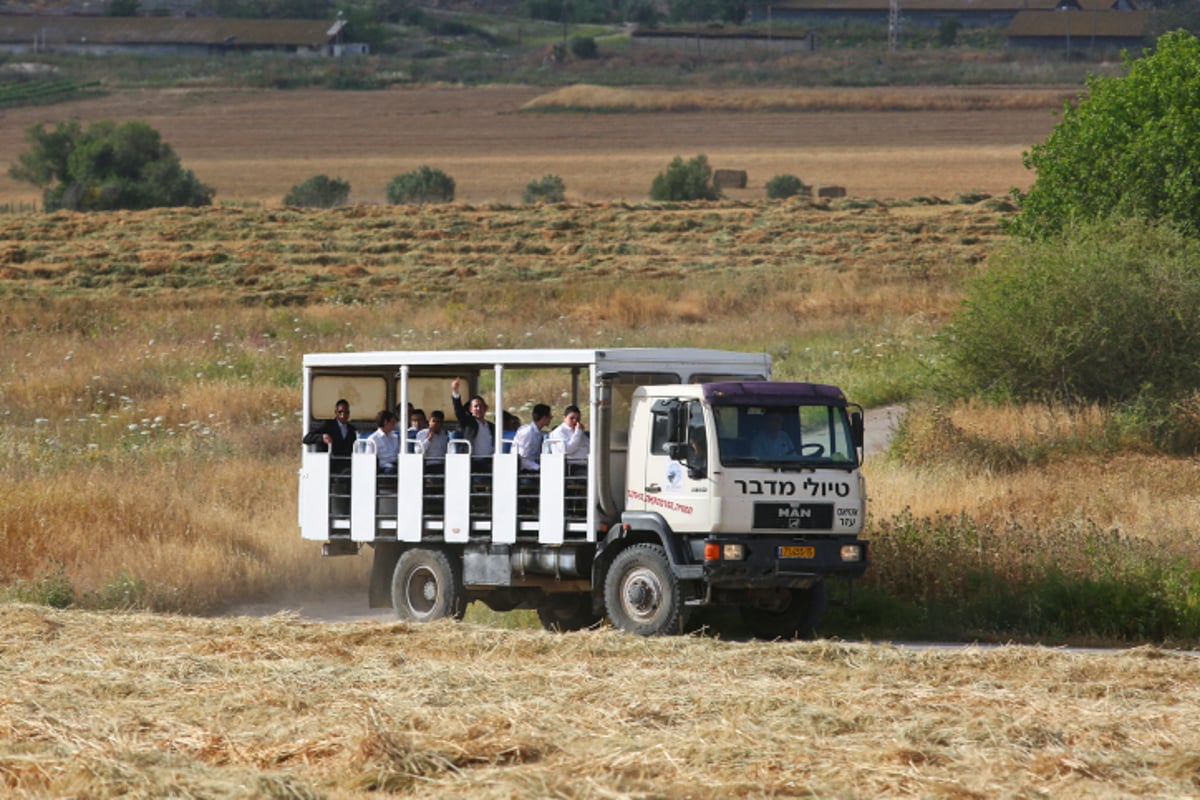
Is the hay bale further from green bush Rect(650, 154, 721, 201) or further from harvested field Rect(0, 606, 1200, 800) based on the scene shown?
harvested field Rect(0, 606, 1200, 800)

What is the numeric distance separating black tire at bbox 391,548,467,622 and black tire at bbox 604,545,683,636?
2.07m

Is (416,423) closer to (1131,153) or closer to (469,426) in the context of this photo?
(469,426)

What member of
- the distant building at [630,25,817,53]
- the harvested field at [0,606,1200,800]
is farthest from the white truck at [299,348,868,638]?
the distant building at [630,25,817,53]

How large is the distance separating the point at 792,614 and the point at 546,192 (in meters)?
64.9

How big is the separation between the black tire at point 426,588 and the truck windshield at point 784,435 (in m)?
3.62

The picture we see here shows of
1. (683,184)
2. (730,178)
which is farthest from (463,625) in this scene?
(730,178)

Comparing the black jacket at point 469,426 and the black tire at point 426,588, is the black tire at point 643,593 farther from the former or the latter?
the black jacket at point 469,426

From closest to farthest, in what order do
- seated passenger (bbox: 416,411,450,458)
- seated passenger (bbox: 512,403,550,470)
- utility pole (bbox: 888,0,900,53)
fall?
1. seated passenger (bbox: 512,403,550,470)
2. seated passenger (bbox: 416,411,450,458)
3. utility pole (bbox: 888,0,900,53)

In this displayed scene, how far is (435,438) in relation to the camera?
1983 cm

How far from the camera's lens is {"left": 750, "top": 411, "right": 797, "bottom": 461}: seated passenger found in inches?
687

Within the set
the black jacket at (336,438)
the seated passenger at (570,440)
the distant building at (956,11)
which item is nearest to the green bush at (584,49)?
the distant building at (956,11)

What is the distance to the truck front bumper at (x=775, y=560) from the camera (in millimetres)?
17078

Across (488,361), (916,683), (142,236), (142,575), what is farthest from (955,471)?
(142,236)

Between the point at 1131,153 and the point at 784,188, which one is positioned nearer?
the point at 1131,153
